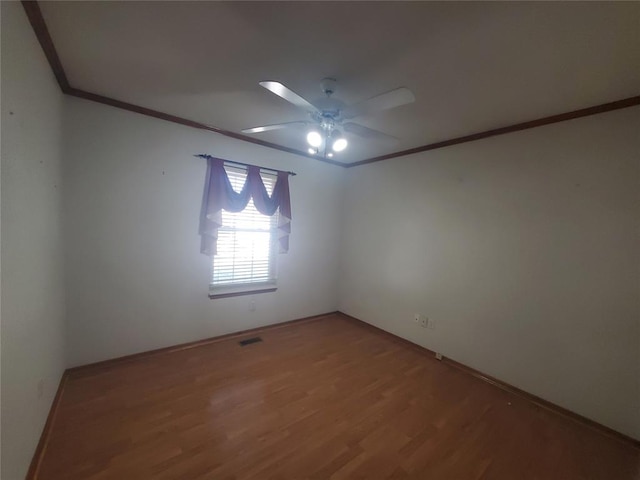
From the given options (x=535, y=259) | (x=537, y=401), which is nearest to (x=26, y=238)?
(x=535, y=259)

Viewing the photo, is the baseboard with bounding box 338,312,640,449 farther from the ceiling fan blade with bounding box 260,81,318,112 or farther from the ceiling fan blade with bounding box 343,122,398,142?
the ceiling fan blade with bounding box 260,81,318,112

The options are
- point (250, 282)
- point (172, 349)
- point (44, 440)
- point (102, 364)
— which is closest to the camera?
point (44, 440)

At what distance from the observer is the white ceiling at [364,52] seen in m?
1.21

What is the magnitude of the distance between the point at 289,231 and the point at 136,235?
1.68 m

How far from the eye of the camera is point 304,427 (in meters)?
1.78

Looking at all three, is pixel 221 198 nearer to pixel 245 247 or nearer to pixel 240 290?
pixel 245 247

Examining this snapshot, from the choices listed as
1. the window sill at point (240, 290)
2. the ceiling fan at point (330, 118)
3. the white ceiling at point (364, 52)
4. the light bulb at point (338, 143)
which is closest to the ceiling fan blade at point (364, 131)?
the ceiling fan at point (330, 118)

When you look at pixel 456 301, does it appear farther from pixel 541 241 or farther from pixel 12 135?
pixel 12 135

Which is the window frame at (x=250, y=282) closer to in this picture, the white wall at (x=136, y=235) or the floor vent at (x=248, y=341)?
the white wall at (x=136, y=235)

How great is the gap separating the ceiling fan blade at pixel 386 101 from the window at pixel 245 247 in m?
1.90

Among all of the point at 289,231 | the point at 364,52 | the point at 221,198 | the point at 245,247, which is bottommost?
the point at 245,247

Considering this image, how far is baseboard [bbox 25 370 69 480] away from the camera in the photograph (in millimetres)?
1344

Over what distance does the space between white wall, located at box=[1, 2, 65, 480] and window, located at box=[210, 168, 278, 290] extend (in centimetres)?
140

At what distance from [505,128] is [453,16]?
63.0 inches
